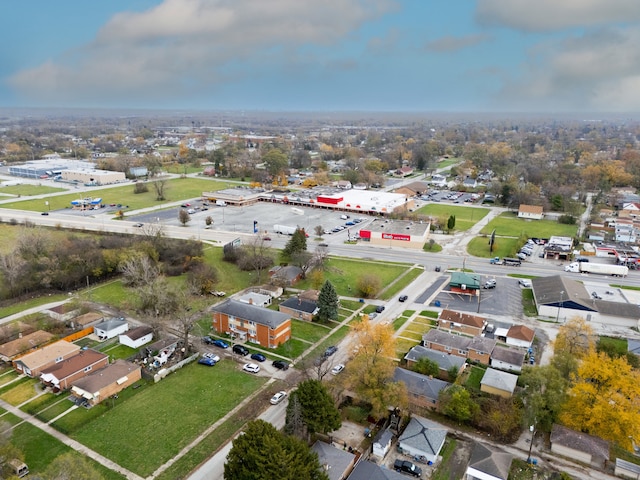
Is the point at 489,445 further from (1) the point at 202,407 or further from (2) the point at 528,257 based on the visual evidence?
(2) the point at 528,257

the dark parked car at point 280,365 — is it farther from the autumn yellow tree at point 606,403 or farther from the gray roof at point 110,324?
the autumn yellow tree at point 606,403

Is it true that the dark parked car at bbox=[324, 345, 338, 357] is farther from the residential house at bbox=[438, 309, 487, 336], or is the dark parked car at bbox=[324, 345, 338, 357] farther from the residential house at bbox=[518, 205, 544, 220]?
the residential house at bbox=[518, 205, 544, 220]

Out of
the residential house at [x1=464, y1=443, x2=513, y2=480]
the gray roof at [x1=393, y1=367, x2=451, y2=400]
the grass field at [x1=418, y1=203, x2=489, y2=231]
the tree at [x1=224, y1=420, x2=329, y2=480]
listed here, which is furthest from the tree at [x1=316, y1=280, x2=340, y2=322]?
the grass field at [x1=418, y1=203, x2=489, y2=231]

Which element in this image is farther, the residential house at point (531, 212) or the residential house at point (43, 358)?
the residential house at point (531, 212)

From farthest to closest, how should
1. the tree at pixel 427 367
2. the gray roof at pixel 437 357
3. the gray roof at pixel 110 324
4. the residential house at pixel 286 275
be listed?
1. the residential house at pixel 286 275
2. the gray roof at pixel 110 324
3. the gray roof at pixel 437 357
4. the tree at pixel 427 367

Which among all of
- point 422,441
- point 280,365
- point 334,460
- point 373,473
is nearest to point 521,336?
point 422,441

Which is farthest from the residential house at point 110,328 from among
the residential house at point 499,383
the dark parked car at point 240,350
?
the residential house at point 499,383

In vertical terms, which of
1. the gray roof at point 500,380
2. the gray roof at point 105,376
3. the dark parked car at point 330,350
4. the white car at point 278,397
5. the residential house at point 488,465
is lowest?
the dark parked car at point 330,350

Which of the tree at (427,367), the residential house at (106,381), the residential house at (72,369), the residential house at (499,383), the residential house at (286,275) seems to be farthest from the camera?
the residential house at (286,275)
